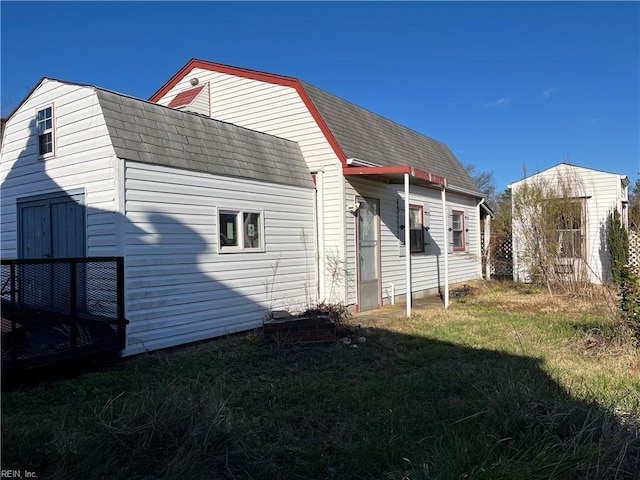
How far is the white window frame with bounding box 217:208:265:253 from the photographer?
8.18 metres

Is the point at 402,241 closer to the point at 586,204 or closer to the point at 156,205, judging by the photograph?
the point at 586,204

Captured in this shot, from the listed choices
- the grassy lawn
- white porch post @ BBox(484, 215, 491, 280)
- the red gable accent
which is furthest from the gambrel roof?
the grassy lawn

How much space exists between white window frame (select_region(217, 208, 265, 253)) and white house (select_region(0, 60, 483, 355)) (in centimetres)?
3

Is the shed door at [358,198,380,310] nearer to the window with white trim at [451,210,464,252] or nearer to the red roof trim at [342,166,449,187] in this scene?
the red roof trim at [342,166,449,187]

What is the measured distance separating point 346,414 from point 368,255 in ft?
22.8

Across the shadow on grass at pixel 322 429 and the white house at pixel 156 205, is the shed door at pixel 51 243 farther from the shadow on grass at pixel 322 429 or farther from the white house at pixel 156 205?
the shadow on grass at pixel 322 429

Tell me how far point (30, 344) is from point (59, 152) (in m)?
3.36

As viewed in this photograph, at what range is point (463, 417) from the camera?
3928 millimetres

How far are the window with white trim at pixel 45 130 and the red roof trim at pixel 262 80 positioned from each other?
481cm

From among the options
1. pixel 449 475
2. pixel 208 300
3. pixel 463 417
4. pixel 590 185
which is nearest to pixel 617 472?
pixel 449 475

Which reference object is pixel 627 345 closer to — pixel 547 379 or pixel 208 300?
pixel 547 379

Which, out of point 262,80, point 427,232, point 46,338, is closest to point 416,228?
point 427,232

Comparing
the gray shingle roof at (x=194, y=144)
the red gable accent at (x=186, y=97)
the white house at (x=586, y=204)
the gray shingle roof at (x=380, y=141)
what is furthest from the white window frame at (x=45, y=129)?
the white house at (x=586, y=204)

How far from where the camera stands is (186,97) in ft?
40.7
